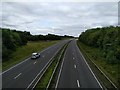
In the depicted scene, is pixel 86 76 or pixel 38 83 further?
pixel 86 76

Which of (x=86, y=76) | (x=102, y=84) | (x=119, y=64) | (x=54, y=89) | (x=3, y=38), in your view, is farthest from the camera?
(x=3, y=38)

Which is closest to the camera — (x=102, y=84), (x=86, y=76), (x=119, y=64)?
(x=102, y=84)

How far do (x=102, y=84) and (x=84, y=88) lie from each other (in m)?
2.78

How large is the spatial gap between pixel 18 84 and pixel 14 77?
4.55m

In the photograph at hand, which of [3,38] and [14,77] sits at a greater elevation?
[3,38]

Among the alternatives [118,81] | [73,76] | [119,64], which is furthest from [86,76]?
[119,64]

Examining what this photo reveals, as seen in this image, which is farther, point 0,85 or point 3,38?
point 3,38

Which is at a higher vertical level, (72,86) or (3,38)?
(3,38)

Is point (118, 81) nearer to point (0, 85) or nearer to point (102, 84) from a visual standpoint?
point (102, 84)

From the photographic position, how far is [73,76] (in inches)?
1175

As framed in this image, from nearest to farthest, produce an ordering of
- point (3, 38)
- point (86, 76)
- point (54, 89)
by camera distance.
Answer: point (54, 89) < point (86, 76) < point (3, 38)

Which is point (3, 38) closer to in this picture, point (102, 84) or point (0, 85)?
point (0, 85)

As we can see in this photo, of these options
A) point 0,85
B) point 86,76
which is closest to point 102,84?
point 86,76

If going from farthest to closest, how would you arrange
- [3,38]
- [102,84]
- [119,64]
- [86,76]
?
[3,38], [119,64], [86,76], [102,84]
